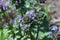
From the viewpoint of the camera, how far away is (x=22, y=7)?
114 inches

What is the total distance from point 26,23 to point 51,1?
5.20 feet

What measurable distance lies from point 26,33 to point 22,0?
1.53ft


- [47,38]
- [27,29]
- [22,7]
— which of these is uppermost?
[22,7]

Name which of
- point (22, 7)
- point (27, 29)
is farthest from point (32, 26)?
point (22, 7)

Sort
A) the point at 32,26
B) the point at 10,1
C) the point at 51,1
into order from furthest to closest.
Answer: the point at 51,1, the point at 32,26, the point at 10,1

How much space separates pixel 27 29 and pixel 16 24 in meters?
0.17

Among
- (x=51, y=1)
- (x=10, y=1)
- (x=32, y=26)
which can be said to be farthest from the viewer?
(x=51, y=1)

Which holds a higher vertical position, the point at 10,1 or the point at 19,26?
the point at 10,1

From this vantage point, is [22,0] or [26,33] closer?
[22,0]

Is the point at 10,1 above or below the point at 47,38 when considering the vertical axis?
above

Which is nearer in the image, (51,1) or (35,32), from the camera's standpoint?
(35,32)

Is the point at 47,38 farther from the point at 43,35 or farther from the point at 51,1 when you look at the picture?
the point at 51,1

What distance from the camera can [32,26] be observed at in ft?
10.0

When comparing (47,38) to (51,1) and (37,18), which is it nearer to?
(37,18)
